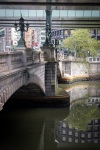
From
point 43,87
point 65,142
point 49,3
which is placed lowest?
point 65,142

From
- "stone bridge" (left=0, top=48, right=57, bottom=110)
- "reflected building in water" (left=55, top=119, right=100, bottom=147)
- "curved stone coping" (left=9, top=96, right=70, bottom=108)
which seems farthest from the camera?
"curved stone coping" (left=9, top=96, right=70, bottom=108)

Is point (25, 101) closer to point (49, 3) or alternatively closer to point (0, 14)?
point (49, 3)

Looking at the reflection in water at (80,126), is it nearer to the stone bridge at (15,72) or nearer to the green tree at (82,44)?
the stone bridge at (15,72)

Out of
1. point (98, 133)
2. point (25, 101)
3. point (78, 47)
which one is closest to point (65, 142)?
point (98, 133)

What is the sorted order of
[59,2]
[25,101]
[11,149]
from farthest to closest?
[25,101]
[59,2]
[11,149]

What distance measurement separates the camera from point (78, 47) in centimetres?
5547

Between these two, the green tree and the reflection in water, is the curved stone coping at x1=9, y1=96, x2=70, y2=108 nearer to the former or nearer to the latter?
the reflection in water

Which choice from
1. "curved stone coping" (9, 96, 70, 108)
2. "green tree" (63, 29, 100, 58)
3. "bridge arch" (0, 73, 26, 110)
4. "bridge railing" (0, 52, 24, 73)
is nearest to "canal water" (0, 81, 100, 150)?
"curved stone coping" (9, 96, 70, 108)

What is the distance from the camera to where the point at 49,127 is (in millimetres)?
19266

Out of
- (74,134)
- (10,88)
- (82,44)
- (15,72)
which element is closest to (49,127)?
→ (74,134)

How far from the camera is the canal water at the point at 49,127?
15841mm

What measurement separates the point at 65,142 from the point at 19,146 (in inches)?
131

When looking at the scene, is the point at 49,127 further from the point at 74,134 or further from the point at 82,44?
the point at 82,44

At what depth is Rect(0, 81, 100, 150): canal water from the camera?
52.0 ft
